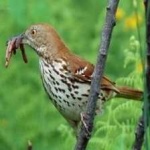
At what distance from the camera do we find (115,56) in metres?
8.59

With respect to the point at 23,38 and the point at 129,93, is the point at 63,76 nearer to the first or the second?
the point at 23,38

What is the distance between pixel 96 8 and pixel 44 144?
2825 millimetres

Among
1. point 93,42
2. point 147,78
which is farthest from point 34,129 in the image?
point 147,78

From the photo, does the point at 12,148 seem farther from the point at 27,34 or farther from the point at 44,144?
the point at 27,34

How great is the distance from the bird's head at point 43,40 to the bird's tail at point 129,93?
481 millimetres

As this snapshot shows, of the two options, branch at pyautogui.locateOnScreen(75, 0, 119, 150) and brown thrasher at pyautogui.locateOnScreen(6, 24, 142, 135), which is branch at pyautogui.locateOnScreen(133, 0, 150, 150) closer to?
branch at pyautogui.locateOnScreen(75, 0, 119, 150)

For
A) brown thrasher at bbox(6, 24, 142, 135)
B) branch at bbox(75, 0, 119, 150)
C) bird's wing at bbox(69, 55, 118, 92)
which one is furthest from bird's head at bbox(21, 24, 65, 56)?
branch at bbox(75, 0, 119, 150)

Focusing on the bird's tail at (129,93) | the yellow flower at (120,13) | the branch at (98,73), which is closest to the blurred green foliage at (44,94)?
the yellow flower at (120,13)

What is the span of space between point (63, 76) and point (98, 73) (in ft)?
4.98

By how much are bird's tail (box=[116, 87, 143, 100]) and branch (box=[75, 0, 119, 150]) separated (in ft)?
4.95

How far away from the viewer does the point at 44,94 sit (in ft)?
25.0

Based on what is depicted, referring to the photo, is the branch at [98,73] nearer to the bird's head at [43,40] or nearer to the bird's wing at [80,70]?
the bird's wing at [80,70]

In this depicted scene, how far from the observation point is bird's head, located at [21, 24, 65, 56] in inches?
206

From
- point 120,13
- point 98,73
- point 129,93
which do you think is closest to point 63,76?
A: point 129,93
